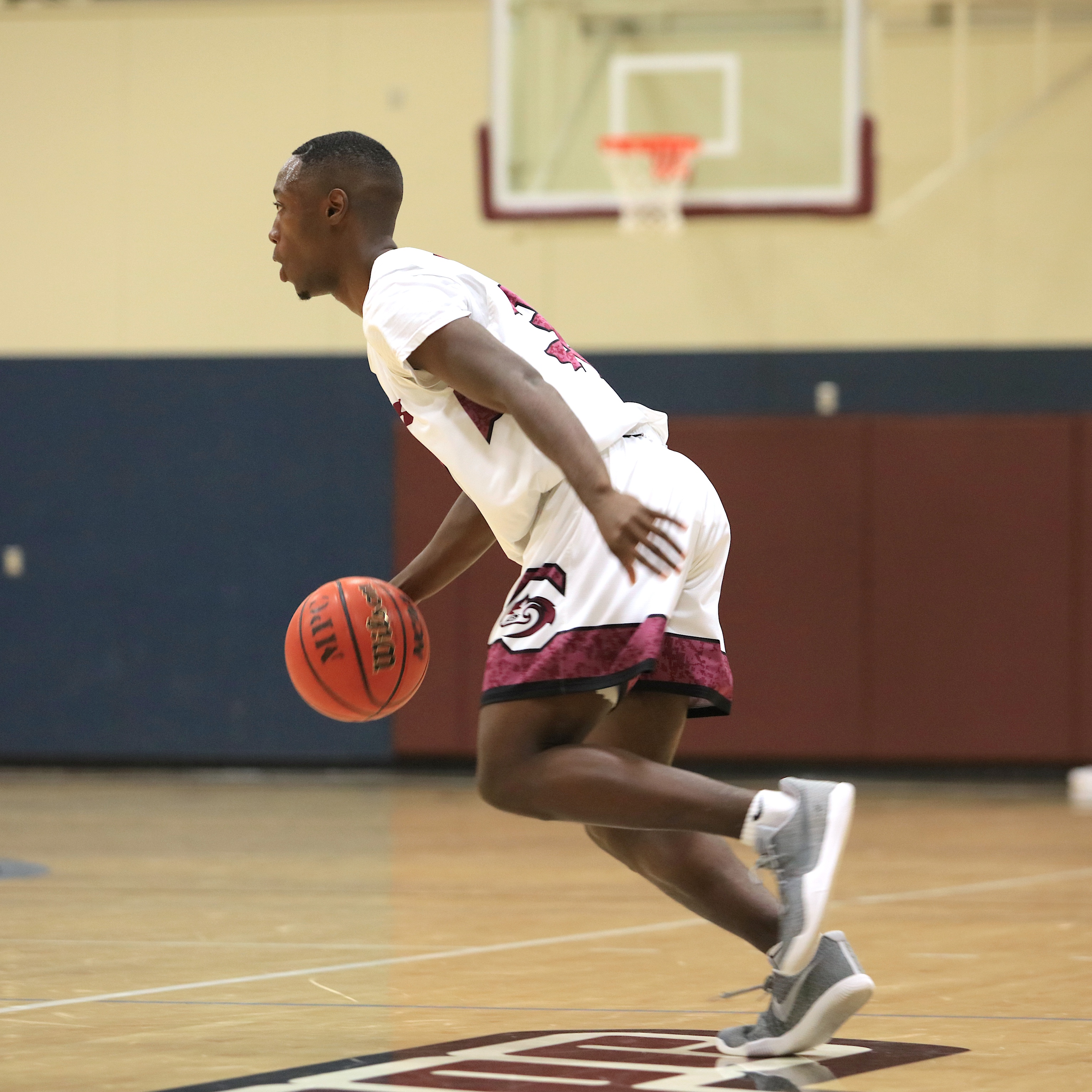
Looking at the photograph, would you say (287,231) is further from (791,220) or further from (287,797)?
(287,797)

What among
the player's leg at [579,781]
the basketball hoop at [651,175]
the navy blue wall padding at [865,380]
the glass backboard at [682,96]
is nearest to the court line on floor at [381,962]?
the player's leg at [579,781]

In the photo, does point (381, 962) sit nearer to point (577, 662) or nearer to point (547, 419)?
point (577, 662)

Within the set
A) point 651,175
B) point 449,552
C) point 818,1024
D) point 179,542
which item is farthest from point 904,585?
point 818,1024

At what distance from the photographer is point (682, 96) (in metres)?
9.79

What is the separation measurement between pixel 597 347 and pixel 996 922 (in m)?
6.82

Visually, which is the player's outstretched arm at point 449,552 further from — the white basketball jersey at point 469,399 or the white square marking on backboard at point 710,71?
the white square marking on backboard at point 710,71

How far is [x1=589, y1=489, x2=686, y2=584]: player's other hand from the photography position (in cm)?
309

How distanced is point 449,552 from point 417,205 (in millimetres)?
8570

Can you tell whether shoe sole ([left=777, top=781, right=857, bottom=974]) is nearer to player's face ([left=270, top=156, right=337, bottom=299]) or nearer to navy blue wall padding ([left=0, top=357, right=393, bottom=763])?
player's face ([left=270, top=156, right=337, bottom=299])

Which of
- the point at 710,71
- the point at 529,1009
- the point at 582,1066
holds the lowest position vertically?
the point at 529,1009

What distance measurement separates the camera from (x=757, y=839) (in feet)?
10.7

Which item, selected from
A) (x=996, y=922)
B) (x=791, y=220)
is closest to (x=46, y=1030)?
(x=996, y=922)

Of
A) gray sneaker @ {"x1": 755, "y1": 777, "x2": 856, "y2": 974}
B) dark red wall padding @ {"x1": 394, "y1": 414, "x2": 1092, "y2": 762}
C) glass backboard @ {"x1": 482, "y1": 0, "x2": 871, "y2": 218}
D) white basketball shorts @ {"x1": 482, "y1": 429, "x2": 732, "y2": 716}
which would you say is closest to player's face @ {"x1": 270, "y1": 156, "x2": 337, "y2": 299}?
white basketball shorts @ {"x1": 482, "y1": 429, "x2": 732, "y2": 716}

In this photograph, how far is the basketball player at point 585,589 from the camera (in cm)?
326
